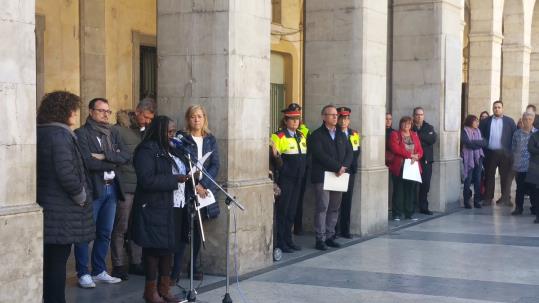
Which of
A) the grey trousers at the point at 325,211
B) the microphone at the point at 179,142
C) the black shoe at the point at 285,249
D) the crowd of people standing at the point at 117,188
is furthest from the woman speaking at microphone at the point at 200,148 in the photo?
the grey trousers at the point at 325,211

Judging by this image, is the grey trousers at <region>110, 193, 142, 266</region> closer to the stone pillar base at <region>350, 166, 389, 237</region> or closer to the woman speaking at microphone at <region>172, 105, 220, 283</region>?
the woman speaking at microphone at <region>172, 105, 220, 283</region>

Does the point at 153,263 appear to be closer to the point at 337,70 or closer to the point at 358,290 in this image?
the point at 358,290

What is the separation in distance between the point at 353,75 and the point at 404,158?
7.51 feet

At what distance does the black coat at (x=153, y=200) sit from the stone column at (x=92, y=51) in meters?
6.60

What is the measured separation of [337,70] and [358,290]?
448 centimetres

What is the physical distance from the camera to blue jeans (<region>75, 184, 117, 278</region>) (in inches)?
326

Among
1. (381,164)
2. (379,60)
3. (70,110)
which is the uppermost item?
(379,60)

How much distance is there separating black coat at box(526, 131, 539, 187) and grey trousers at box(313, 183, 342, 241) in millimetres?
4718

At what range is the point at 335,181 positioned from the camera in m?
10.9

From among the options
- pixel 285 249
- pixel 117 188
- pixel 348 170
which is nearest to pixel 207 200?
pixel 117 188

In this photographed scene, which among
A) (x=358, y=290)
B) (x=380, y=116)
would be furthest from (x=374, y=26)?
(x=358, y=290)

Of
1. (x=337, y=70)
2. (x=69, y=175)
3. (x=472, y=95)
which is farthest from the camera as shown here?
(x=472, y=95)

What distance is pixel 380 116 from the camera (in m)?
12.6

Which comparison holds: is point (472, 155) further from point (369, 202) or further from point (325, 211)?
point (325, 211)
